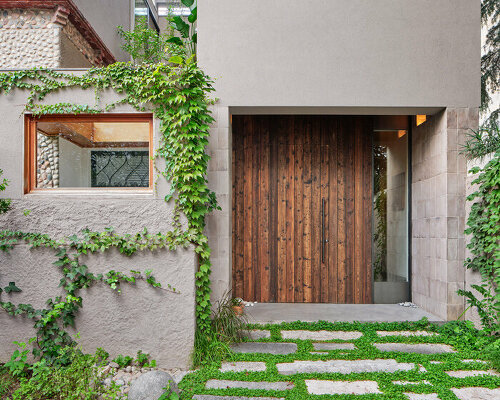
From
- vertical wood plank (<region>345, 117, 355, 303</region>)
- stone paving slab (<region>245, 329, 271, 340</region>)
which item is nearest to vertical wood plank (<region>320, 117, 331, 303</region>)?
vertical wood plank (<region>345, 117, 355, 303</region>)

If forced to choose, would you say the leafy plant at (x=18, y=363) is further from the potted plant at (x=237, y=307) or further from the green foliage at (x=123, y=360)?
the potted plant at (x=237, y=307)

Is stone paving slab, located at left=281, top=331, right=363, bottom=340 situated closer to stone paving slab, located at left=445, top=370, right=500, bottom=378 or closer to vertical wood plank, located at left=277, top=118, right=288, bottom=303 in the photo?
stone paving slab, located at left=445, top=370, right=500, bottom=378

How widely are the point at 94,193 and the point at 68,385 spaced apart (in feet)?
5.70

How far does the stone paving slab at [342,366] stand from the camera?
335cm

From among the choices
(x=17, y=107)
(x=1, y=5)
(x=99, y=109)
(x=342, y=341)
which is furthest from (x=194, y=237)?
(x=1, y=5)

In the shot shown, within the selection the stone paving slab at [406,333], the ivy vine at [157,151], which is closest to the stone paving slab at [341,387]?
the stone paving slab at [406,333]

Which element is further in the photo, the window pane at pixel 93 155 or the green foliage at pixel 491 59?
the green foliage at pixel 491 59

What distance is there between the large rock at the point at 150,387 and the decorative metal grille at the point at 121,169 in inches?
70.9

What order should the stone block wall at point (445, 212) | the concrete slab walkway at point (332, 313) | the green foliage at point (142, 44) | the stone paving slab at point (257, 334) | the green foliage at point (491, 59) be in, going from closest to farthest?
1. the stone paving slab at point (257, 334)
2. the stone block wall at point (445, 212)
3. the concrete slab walkway at point (332, 313)
4. the green foliage at point (491, 59)
5. the green foliage at point (142, 44)

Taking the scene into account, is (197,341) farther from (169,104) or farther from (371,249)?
(371,249)

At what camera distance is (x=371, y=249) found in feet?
17.5

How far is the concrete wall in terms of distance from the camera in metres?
4.30

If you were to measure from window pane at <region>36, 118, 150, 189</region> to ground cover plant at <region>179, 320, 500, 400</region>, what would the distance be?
6.62 feet

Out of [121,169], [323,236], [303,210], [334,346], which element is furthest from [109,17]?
[334,346]
